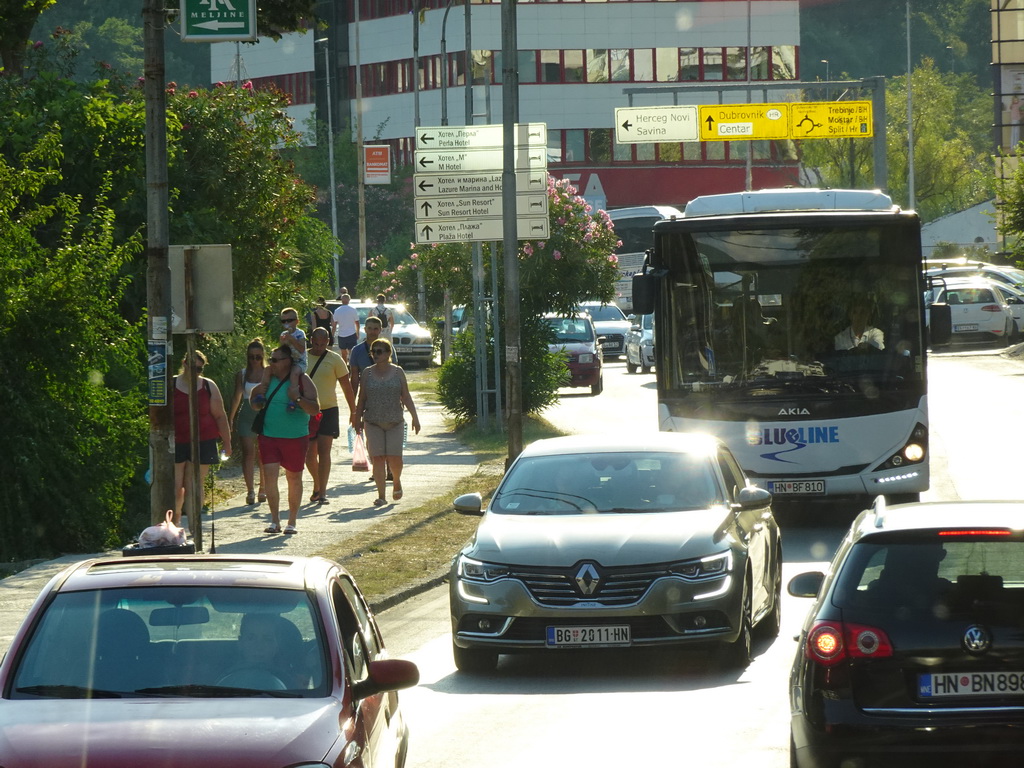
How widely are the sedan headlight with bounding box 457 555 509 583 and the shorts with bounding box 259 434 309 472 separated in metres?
6.56

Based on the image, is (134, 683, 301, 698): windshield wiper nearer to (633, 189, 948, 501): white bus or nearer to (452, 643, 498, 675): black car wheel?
(452, 643, 498, 675): black car wheel

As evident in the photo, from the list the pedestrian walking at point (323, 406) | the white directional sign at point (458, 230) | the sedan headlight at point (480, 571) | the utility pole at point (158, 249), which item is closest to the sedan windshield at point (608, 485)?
the sedan headlight at point (480, 571)

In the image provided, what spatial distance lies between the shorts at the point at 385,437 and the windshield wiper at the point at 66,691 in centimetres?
1325

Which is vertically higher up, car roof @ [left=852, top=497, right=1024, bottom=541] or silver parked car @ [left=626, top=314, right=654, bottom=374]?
car roof @ [left=852, top=497, right=1024, bottom=541]

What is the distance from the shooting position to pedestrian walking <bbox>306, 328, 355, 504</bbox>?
1930 cm

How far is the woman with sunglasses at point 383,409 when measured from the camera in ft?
62.4

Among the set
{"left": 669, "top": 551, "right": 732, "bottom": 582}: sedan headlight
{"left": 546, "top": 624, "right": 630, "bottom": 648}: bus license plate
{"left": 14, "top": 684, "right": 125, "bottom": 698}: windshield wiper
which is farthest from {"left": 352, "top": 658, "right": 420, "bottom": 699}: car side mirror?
{"left": 669, "top": 551, "right": 732, "bottom": 582}: sedan headlight

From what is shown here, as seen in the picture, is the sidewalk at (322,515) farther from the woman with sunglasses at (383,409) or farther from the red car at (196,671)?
the red car at (196,671)

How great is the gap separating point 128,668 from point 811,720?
2577 mm

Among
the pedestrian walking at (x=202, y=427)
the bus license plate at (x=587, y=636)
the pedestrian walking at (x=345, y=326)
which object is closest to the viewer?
the bus license plate at (x=587, y=636)

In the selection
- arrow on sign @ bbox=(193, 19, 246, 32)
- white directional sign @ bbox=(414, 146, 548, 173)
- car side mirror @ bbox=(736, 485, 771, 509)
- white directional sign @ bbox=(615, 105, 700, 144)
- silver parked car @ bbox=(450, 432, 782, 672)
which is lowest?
silver parked car @ bbox=(450, 432, 782, 672)

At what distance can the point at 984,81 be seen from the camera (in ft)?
420

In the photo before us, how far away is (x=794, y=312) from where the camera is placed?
17.1m

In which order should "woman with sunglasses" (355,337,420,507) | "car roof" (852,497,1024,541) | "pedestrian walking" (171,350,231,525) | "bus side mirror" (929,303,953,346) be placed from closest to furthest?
1. "car roof" (852,497,1024,541)
2. "pedestrian walking" (171,350,231,525)
3. "bus side mirror" (929,303,953,346)
4. "woman with sunglasses" (355,337,420,507)
